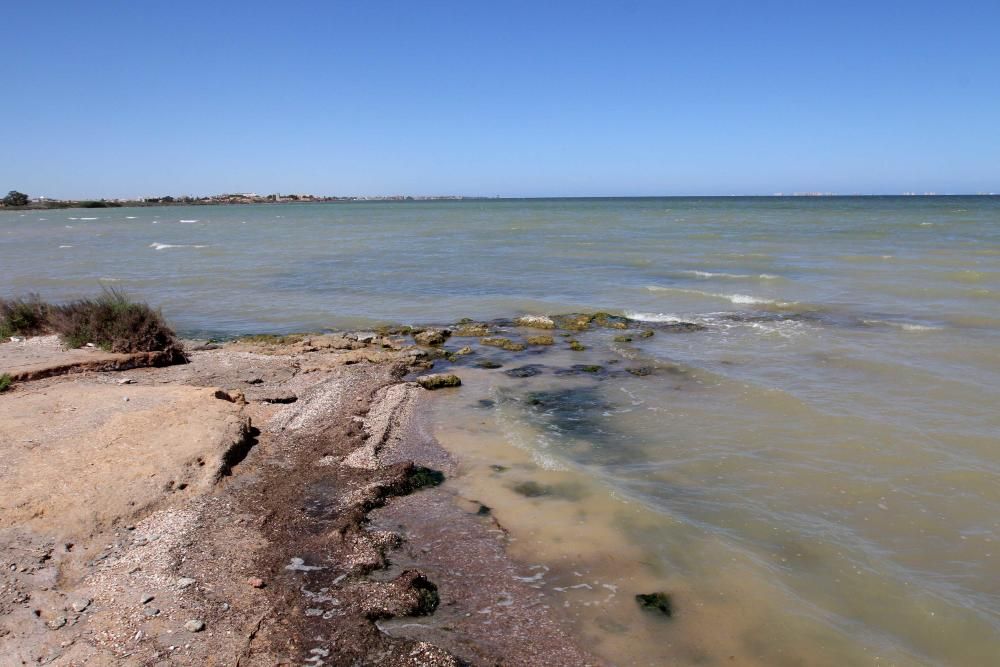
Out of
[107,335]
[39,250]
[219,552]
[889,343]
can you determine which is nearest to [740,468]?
[219,552]

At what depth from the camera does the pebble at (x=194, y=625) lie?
4.02m

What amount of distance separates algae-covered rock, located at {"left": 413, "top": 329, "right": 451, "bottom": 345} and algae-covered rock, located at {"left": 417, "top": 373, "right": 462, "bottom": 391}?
2.76 m

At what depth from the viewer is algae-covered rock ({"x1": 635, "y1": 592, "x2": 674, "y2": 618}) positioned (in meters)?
4.61

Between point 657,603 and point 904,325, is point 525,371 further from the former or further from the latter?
point 904,325

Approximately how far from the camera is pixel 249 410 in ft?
26.6

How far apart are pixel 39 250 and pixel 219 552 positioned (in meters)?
38.4

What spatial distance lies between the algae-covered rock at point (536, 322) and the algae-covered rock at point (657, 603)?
30.9 feet

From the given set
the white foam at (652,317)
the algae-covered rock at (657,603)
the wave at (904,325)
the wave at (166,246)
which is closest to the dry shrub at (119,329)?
the algae-covered rock at (657,603)

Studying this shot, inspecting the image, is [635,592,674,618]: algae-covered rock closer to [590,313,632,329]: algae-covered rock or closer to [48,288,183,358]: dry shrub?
[48,288,183,358]: dry shrub

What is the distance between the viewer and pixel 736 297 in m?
17.4

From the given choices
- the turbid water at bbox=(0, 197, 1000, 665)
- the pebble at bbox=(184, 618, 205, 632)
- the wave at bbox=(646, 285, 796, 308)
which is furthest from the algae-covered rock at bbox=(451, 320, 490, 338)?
the pebble at bbox=(184, 618, 205, 632)

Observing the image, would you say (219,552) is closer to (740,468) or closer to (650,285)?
(740,468)

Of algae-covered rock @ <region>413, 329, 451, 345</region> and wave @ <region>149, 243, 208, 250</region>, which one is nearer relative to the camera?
algae-covered rock @ <region>413, 329, 451, 345</region>

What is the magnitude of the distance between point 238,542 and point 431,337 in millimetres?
7925
